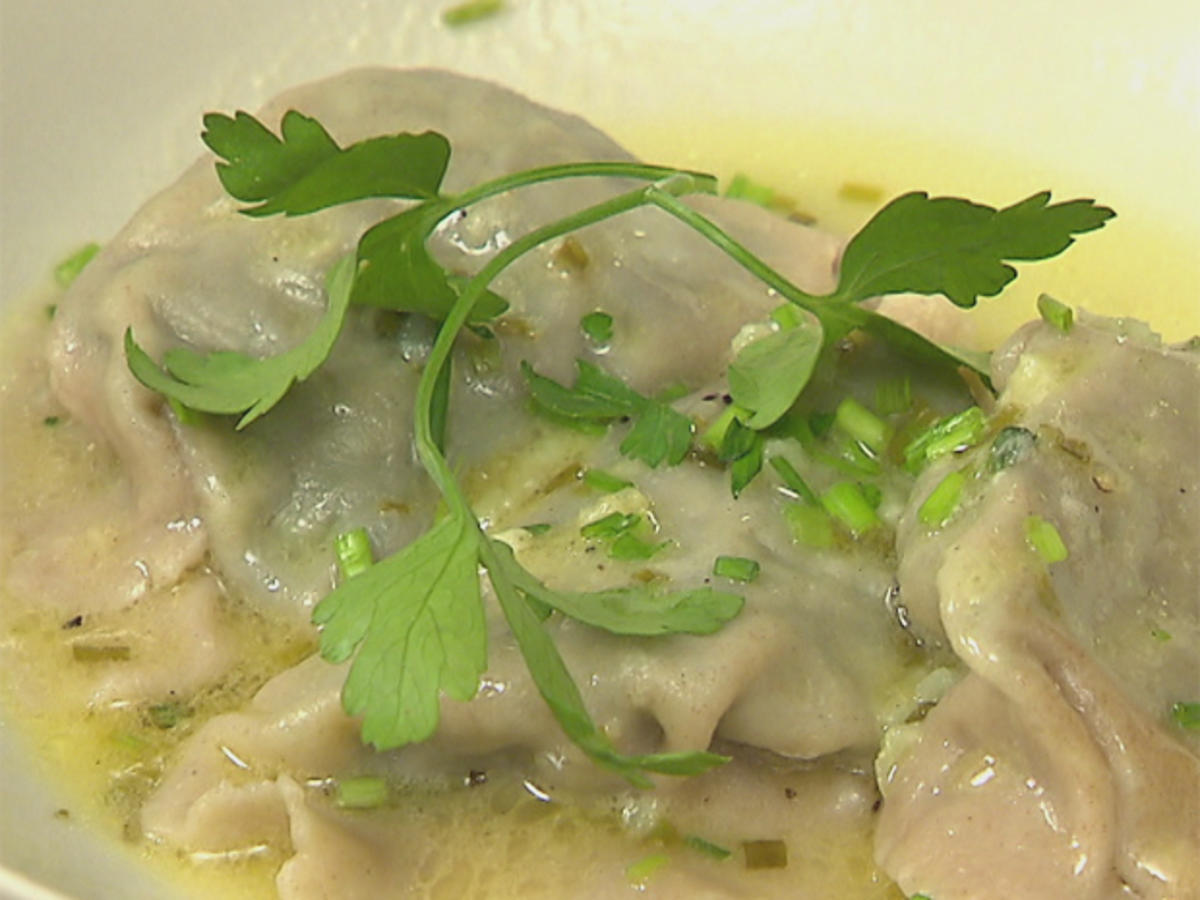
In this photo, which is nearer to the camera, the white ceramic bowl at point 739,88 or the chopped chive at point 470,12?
the white ceramic bowl at point 739,88

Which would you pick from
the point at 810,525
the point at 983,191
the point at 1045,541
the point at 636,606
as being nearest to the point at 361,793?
the point at 636,606

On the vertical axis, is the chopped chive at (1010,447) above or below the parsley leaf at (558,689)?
above

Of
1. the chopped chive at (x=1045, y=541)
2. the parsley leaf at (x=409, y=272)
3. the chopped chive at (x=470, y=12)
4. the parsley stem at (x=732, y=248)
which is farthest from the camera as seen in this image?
the chopped chive at (x=470, y=12)

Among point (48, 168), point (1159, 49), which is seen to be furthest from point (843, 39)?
point (48, 168)

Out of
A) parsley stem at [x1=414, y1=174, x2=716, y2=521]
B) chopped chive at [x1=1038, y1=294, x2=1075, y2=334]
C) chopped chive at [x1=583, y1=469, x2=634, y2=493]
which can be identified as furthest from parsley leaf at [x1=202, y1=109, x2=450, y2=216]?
chopped chive at [x1=1038, y1=294, x2=1075, y2=334]

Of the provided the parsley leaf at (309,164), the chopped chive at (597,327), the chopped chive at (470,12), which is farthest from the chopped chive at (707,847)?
the chopped chive at (470,12)

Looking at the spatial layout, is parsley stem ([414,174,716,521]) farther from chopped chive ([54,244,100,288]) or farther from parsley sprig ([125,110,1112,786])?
chopped chive ([54,244,100,288])

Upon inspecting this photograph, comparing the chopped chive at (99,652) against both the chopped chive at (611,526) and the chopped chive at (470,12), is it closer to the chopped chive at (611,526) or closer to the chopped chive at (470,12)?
the chopped chive at (611,526)
